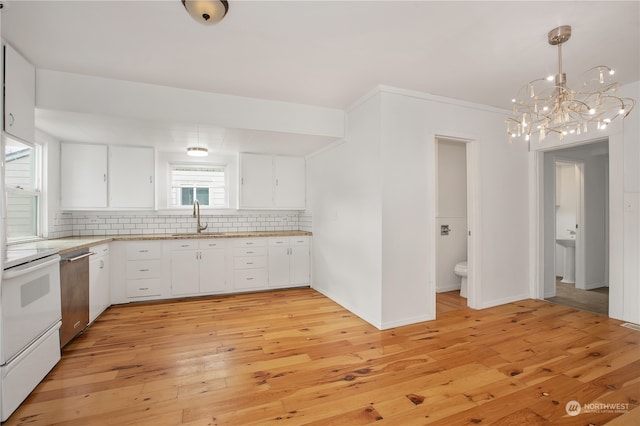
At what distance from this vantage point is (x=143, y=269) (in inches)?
159

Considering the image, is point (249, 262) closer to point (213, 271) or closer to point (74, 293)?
point (213, 271)

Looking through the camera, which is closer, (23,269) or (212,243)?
(23,269)

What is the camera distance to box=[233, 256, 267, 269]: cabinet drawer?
4.48 metres

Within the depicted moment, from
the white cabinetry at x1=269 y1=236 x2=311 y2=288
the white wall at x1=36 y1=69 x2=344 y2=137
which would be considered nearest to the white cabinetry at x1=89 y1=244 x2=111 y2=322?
the white wall at x1=36 y1=69 x2=344 y2=137

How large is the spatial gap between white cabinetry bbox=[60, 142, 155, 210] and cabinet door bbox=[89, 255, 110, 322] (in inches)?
34.6

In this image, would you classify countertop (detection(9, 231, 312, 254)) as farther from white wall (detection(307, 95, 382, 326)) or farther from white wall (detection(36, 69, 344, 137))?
white wall (detection(36, 69, 344, 137))

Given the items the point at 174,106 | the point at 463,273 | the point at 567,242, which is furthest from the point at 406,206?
the point at 567,242

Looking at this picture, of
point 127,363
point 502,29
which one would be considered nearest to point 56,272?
point 127,363

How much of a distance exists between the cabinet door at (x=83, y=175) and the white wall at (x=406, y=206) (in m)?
3.04

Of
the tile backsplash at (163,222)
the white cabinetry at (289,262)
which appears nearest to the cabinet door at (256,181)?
the tile backsplash at (163,222)

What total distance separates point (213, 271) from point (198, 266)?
0.70ft

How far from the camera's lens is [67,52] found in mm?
2445

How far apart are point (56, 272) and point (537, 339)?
4171mm

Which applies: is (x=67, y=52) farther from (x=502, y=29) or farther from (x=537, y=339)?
(x=537, y=339)
